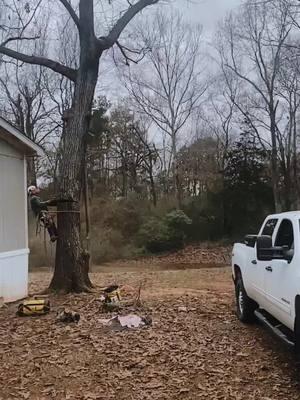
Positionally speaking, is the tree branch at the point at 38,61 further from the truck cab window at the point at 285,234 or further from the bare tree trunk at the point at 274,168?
the bare tree trunk at the point at 274,168

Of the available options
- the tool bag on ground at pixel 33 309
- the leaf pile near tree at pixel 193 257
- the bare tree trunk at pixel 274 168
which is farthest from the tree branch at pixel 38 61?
the bare tree trunk at pixel 274 168

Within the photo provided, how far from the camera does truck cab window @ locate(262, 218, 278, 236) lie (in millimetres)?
7769

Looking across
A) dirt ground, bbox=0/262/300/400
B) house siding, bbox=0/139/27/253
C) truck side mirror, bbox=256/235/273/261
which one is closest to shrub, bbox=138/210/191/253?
house siding, bbox=0/139/27/253

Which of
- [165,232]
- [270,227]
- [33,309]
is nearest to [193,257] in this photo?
[165,232]

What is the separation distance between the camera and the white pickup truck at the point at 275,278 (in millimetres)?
5635

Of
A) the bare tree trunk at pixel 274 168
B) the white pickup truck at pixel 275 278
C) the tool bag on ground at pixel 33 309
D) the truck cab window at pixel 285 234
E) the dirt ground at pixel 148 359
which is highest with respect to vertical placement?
the bare tree trunk at pixel 274 168

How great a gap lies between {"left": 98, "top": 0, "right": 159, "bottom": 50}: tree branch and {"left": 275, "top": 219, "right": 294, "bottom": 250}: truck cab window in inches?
291

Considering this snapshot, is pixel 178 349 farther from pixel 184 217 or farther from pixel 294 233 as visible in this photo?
pixel 184 217

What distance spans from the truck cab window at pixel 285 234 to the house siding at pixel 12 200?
6.12 metres

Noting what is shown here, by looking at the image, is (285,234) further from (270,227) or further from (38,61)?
(38,61)

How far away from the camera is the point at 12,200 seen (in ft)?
37.7

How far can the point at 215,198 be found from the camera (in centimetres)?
3853

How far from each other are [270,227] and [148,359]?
2.81 m

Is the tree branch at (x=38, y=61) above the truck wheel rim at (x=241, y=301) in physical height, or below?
above
